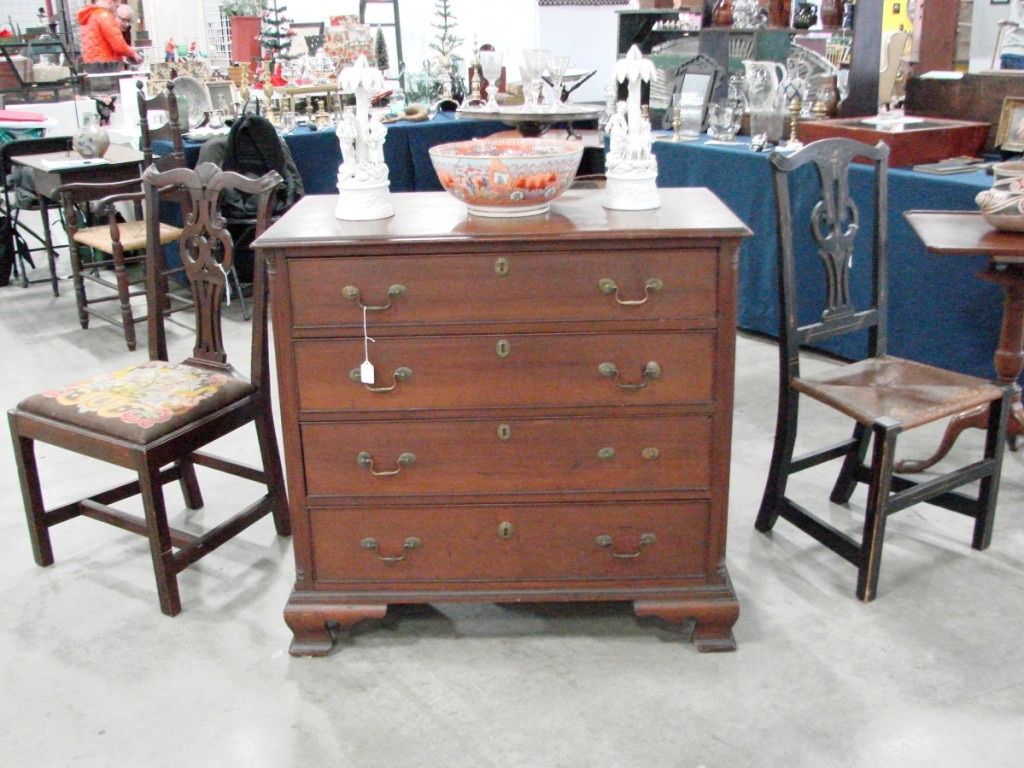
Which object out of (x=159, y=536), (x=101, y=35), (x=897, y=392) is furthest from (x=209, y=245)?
(x=101, y=35)

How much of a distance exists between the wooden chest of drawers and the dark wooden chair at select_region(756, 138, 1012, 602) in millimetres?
419

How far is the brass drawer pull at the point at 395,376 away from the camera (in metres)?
1.98

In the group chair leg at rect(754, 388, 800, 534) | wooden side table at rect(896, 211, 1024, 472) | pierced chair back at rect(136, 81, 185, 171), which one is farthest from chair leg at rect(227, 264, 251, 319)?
wooden side table at rect(896, 211, 1024, 472)

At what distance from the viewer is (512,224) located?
Answer: 1.98m

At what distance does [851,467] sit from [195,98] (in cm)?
442

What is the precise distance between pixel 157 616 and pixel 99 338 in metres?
2.55

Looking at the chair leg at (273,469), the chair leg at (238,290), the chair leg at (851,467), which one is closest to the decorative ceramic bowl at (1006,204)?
the chair leg at (851,467)

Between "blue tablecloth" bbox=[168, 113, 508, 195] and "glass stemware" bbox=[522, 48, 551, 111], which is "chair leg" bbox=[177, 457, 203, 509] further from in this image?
"blue tablecloth" bbox=[168, 113, 508, 195]

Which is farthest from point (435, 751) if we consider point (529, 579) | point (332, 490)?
point (332, 490)

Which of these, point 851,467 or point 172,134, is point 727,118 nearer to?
point 851,467

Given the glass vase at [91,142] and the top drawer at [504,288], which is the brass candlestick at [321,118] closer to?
the glass vase at [91,142]

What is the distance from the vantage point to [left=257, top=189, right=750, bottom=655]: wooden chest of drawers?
1.92 meters

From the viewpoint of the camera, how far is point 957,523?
2711 mm

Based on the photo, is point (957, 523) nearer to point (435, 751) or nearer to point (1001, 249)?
point (1001, 249)
